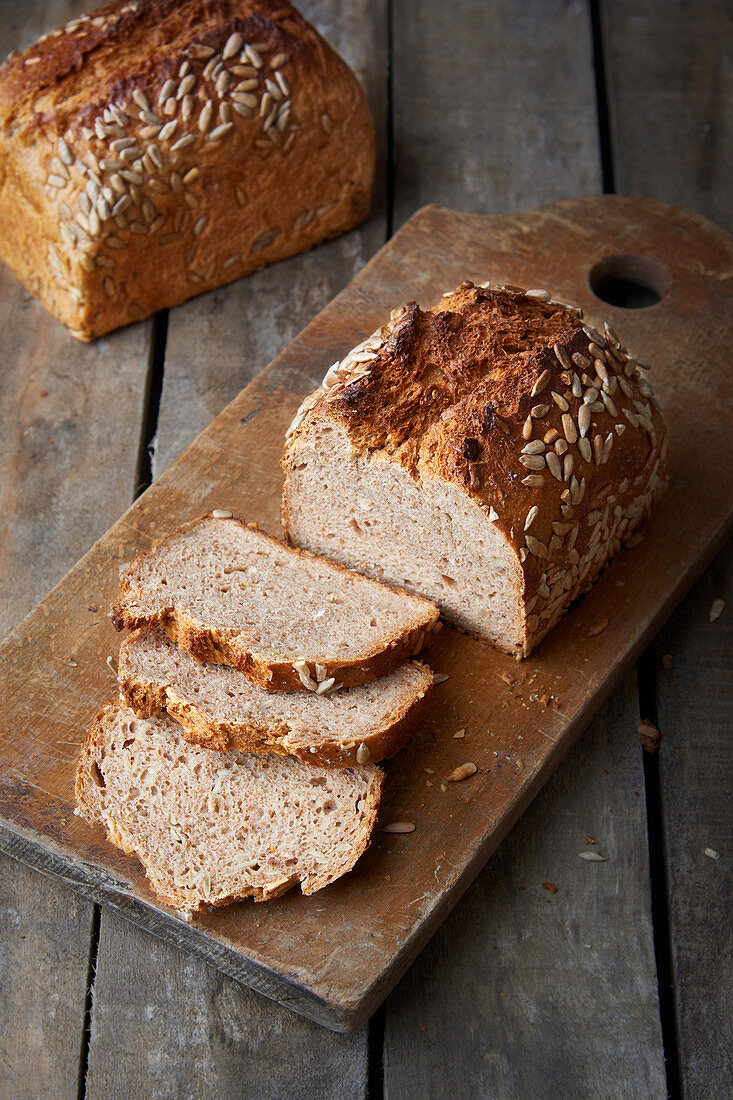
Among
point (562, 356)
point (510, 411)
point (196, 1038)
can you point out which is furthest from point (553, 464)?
point (196, 1038)

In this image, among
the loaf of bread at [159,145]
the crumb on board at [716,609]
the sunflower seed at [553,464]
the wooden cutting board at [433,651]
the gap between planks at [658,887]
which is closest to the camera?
the wooden cutting board at [433,651]

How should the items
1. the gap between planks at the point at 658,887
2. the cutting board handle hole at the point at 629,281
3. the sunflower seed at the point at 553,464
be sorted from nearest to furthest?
the gap between planks at the point at 658,887 → the sunflower seed at the point at 553,464 → the cutting board handle hole at the point at 629,281

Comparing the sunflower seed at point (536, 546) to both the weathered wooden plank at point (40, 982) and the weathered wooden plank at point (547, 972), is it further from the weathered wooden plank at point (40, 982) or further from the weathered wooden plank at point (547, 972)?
the weathered wooden plank at point (40, 982)

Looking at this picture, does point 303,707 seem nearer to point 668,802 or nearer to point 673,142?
point 668,802

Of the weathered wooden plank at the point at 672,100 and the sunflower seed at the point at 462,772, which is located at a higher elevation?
the weathered wooden plank at the point at 672,100

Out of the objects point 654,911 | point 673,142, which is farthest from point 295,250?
point 654,911

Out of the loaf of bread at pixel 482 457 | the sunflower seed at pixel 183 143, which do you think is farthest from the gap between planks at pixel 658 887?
the sunflower seed at pixel 183 143

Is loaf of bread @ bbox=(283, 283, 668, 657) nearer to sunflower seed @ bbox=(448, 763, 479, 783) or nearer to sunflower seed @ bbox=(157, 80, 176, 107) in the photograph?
sunflower seed @ bbox=(448, 763, 479, 783)
